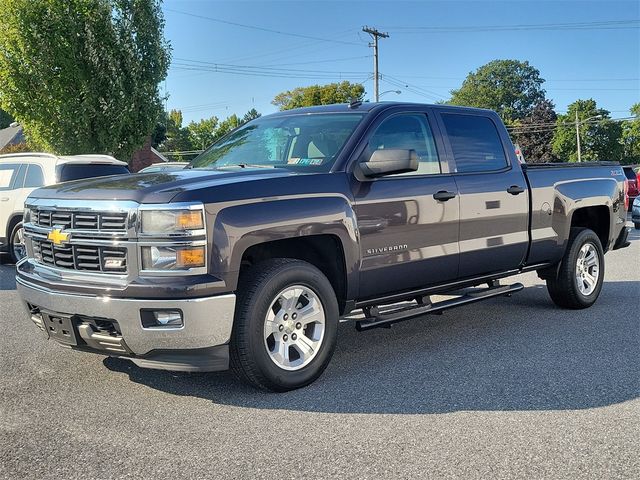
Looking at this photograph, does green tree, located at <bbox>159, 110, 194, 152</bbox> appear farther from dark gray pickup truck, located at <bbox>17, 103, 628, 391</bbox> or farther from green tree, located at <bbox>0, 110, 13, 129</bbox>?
dark gray pickup truck, located at <bbox>17, 103, 628, 391</bbox>

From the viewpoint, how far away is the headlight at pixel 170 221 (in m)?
3.82

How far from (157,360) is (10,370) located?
1571mm

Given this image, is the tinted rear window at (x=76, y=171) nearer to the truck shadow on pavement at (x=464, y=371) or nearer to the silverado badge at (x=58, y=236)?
the truck shadow on pavement at (x=464, y=371)

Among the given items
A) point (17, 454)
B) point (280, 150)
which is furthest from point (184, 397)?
point (280, 150)

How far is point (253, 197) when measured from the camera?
13.5ft

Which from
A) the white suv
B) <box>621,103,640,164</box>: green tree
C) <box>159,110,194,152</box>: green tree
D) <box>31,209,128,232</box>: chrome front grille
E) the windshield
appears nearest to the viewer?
<box>31,209,128,232</box>: chrome front grille

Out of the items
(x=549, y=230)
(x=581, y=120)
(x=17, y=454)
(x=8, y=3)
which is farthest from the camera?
(x=581, y=120)

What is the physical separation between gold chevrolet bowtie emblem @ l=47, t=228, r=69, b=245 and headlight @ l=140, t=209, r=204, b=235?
0.65 m

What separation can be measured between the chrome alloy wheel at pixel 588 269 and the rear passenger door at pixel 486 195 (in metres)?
1.16

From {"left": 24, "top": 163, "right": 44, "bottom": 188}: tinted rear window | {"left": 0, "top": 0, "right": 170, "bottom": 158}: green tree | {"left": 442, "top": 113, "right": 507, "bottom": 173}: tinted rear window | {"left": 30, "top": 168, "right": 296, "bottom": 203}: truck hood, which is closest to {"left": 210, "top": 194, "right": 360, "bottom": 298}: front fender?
{"left": 30, "top": 168, "right": 296, "bottom": 203}: truck hood

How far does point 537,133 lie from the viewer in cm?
8262

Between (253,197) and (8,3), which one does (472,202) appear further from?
(8,3)

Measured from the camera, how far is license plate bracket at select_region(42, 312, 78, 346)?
405 cm

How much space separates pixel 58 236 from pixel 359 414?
2.21 m
